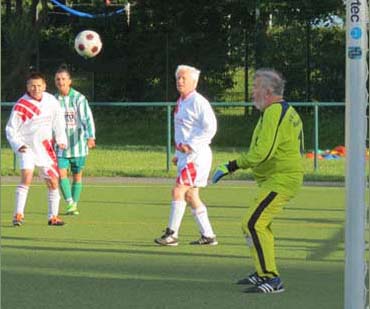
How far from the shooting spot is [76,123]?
1358 centimetres

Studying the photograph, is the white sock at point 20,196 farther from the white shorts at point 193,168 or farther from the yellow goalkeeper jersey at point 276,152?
the yellow goalkeeper jersey at point 276,152

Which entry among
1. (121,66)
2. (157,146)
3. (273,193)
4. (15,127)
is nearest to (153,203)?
(15,127)

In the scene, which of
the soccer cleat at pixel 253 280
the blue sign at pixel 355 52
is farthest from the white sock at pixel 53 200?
the blue sign at pixel 355 52

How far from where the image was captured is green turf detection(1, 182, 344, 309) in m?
7.90

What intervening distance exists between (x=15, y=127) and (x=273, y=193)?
16.7ft

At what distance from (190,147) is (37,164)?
257 centimetres

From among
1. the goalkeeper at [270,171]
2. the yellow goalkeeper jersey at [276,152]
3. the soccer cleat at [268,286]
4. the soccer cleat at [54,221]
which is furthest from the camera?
the soccer cleat at [54,221]

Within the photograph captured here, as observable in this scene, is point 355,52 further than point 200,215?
No

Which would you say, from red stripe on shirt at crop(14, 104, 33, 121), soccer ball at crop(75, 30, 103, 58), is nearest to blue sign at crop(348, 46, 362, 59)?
red stripe on shirt at crop(14, 104, 33, 121)

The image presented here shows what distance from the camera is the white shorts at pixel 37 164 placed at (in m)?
12.2

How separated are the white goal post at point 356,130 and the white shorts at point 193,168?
20.4ft

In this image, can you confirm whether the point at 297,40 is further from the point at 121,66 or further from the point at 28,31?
the point at 28,31

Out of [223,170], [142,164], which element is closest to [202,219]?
[223,170]

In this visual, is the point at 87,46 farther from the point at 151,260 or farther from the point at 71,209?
the point at 151,260
